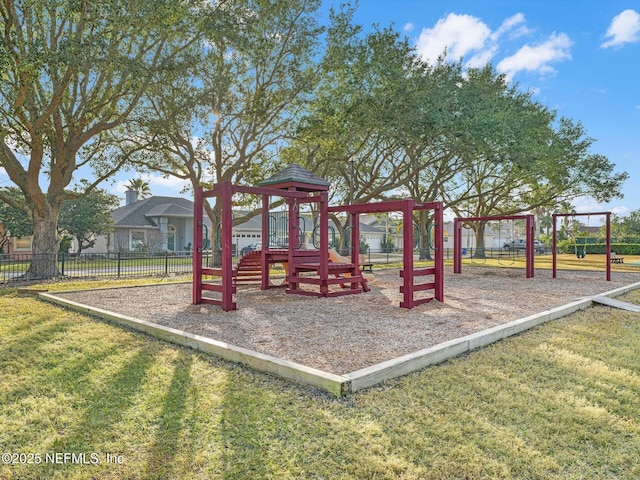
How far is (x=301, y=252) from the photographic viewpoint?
9977mm

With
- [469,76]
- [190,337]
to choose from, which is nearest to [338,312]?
[190,337]

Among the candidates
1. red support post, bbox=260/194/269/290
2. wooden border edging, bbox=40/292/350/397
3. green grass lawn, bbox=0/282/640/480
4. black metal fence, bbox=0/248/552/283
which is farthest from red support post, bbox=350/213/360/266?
green grass lawn, bbox=0/282/640/480

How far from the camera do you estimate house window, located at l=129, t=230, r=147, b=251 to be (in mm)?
31422

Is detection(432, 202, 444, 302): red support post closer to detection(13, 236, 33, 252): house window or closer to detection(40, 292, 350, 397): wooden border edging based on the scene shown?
detection(40, 292, 350, 397): wooden border edging

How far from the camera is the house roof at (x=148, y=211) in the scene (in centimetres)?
3212

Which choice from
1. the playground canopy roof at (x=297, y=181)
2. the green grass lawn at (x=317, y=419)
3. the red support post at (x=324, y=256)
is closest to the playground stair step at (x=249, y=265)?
the playground canopy roof at (x=297, y=181)

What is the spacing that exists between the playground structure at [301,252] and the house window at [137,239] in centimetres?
2253

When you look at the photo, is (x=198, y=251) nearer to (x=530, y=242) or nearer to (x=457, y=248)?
(x=530, y=242)

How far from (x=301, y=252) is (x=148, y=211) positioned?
91.3 feet

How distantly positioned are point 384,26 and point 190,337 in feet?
50.8

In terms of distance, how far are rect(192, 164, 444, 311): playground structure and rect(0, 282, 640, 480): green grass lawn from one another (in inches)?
116

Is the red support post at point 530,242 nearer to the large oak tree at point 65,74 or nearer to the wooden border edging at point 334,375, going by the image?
the wooden border edging at point 334,375

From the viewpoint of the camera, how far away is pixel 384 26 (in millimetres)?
16375

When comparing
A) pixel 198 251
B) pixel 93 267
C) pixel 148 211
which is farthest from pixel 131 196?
pixel 198 251
